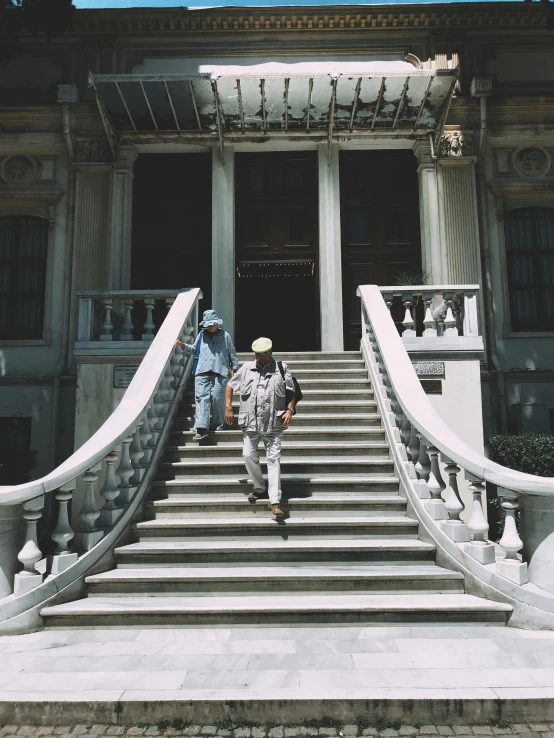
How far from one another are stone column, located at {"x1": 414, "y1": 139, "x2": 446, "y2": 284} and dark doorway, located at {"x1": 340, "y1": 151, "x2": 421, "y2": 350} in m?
0.39

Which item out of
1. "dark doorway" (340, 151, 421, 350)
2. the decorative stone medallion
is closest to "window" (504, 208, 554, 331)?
"dark doorway" (340, 151, 421, 350)

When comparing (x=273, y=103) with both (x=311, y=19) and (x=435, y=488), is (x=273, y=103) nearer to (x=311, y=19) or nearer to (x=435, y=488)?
(x=311, y=19)

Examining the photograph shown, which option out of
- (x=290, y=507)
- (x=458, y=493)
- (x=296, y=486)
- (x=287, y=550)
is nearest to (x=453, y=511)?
(x=458, y=493)

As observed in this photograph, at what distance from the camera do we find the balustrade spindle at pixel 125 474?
586 cm

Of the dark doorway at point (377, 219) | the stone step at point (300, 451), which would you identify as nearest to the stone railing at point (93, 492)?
the stone step at point (300, 451)

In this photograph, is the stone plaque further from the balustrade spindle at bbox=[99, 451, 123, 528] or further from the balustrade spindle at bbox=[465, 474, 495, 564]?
the balustrade spindle at bbox=[465, 474, 495, 564]

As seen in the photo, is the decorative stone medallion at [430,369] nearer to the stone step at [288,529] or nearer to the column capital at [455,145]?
the stone step at [288,529]

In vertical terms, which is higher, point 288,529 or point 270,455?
point 270,455

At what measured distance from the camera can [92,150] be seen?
1195 centimetres

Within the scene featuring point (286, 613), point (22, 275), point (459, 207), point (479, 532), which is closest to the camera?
point (286, 613)

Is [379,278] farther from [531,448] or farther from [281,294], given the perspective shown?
[531,448]

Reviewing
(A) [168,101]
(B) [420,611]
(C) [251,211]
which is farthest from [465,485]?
(A) [168,101]

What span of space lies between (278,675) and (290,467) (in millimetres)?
3204

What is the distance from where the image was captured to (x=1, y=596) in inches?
179
